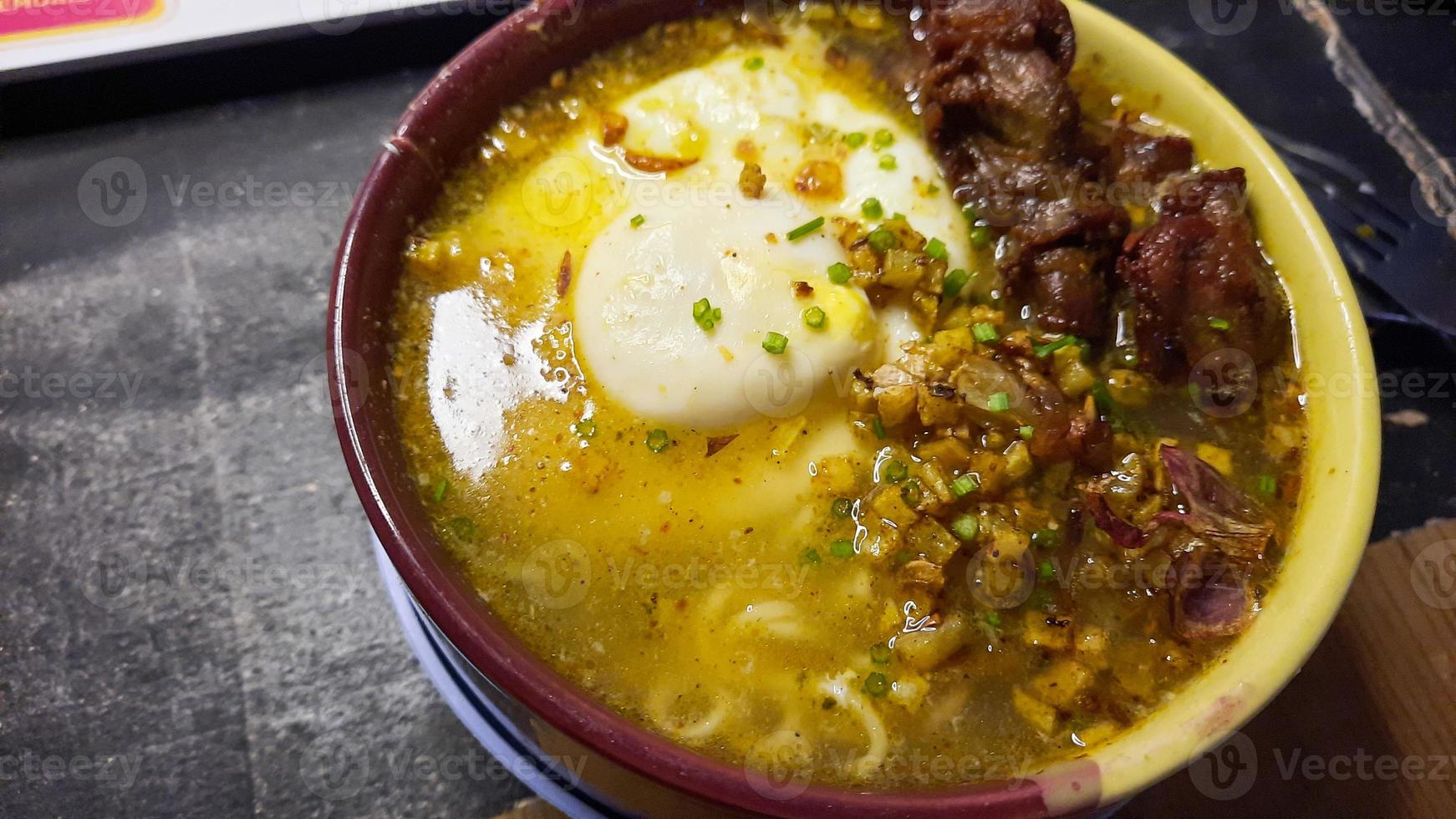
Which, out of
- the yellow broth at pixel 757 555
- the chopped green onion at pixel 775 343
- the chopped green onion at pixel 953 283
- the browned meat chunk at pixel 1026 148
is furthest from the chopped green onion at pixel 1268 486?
the chopped green onion at pixel 775 343

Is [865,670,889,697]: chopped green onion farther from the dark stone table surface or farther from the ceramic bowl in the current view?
the dark stone table surface

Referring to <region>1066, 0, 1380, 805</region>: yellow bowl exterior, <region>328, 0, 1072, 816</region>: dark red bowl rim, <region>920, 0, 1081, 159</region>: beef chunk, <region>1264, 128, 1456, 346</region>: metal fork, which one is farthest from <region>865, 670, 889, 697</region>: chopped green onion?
<region>1264, 128, 1456, 346</region>: metal fork

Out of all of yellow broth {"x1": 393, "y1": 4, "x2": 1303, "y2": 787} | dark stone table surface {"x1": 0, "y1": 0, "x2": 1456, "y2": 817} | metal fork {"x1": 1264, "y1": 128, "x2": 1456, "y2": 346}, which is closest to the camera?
yellow broth {"x1": 393, "y1": 4, "x2": 1303, "y2": 787}

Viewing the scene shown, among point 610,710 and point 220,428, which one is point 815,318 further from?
point 220,428

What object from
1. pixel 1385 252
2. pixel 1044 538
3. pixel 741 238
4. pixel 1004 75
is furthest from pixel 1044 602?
pixel 1385 252

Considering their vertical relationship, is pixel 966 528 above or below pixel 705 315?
below

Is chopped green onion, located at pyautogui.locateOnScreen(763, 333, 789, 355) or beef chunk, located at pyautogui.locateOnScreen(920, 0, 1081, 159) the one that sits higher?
beef chunk, located at pyautogui.locateOnScreen(920, 0, 1081, 159)
